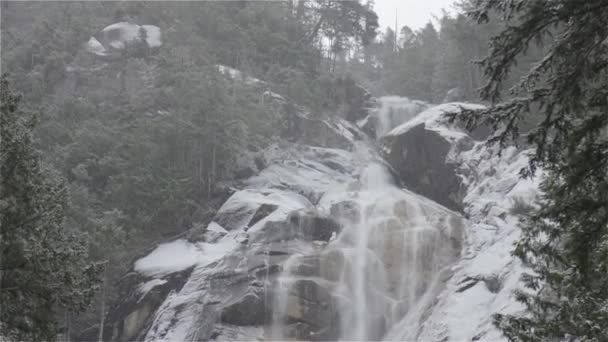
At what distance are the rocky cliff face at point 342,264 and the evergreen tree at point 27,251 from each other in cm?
1031

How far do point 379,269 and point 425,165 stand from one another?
9551 mm

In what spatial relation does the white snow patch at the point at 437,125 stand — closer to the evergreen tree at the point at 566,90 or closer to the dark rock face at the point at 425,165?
the dark rock face at the point at 425,165

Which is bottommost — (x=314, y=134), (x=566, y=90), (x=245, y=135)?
(x=566, y=90)

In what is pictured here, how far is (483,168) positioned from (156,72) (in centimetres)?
1977

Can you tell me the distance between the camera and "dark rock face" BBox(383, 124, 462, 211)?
31.6 metres

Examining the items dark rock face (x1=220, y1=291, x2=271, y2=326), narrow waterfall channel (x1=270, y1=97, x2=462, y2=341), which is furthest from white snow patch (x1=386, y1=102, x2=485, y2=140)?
dark rock face (x1=220, y1=291, x2=271, y2=326)

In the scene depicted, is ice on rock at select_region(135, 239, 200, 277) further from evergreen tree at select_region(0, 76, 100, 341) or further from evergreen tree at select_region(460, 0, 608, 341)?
evergreen tree at select_region(460, 0, 608, 341)

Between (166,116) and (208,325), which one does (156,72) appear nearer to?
(166,116)

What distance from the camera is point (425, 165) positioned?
109 ft

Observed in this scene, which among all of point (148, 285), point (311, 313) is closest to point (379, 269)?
point (311, 313)

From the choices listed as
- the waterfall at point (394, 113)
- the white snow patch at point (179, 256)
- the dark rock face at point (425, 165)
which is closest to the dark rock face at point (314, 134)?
the dark rock face at point (425, 165)

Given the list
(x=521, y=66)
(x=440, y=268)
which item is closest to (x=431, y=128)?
(x=521, y=66)

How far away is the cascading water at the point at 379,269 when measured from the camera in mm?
23422

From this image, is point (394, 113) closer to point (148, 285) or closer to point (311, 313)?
point (311, 313)
